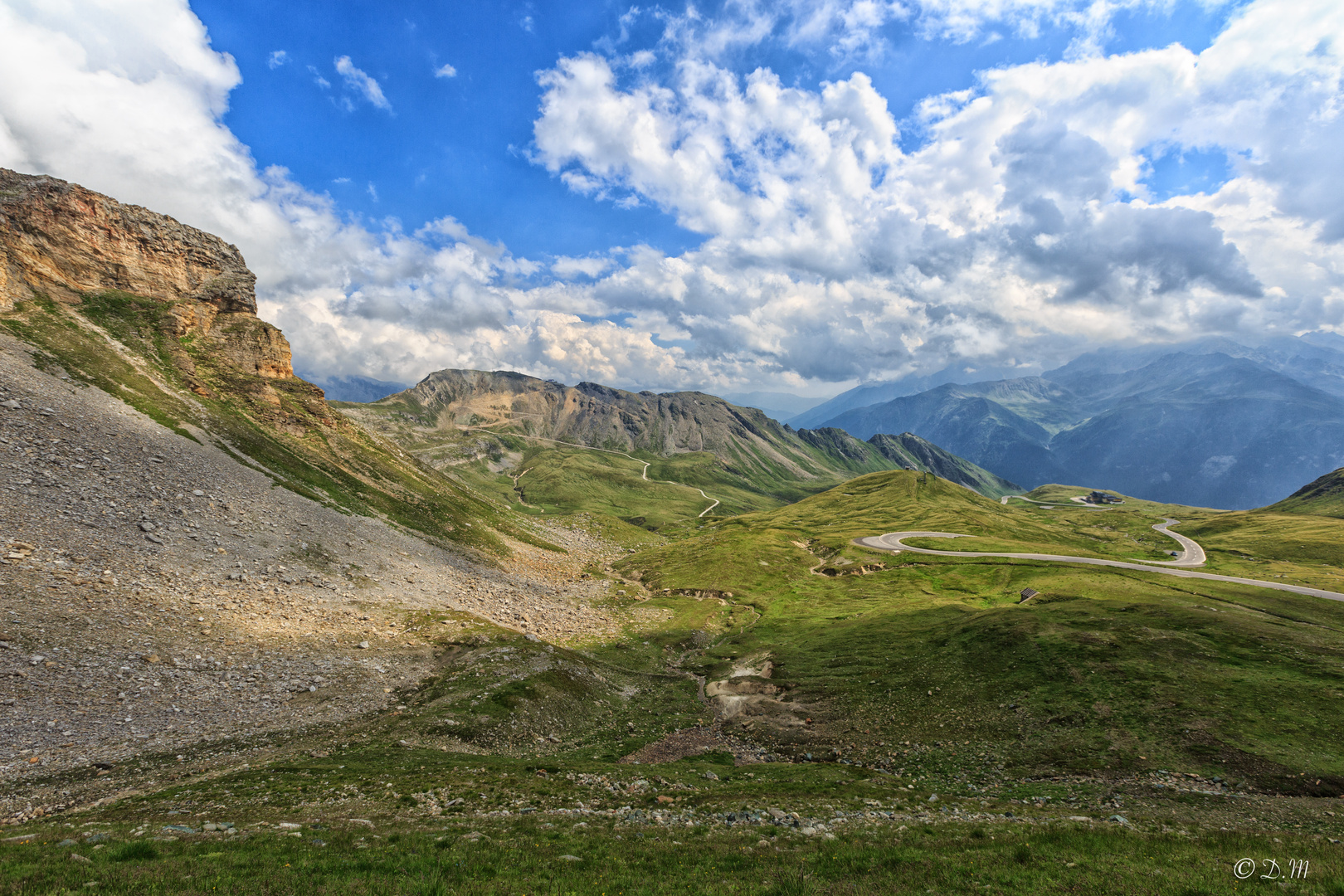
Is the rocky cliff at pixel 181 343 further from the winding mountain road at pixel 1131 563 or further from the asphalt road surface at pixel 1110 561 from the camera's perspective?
the winding mountain road at pixel 1131 563

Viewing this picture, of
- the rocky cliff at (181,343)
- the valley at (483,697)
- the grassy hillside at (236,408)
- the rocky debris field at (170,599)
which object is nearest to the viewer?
the valley at (483,697)

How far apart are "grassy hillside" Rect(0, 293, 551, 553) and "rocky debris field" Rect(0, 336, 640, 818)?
18.1 ft

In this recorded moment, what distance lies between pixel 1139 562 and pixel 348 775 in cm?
15049

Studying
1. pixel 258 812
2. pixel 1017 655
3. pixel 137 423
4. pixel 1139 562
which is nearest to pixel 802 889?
pixel 258 812

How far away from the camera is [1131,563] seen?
107500mm

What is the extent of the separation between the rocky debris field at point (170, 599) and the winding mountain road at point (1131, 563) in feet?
322

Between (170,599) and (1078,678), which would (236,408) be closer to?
(170,599)

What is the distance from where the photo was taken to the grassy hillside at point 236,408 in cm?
6919

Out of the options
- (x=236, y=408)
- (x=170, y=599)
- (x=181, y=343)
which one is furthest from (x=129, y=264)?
(x=170, y=599)

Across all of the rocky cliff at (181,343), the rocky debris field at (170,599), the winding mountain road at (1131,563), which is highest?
the rocky cliff at (181,343)

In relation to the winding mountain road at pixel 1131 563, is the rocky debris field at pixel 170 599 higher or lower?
lower

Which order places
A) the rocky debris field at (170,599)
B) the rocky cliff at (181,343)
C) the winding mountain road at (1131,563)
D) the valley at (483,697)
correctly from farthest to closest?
the winding mountain road at (1131,563), the rocky cliff at (181,343), the rocky debris field at (170,599), the valley at (483,697)

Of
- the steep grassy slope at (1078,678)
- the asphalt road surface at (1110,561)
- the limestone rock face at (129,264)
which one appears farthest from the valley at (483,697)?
the asphalt road surface at (1110,561)

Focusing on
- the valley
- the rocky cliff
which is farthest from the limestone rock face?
the valley
